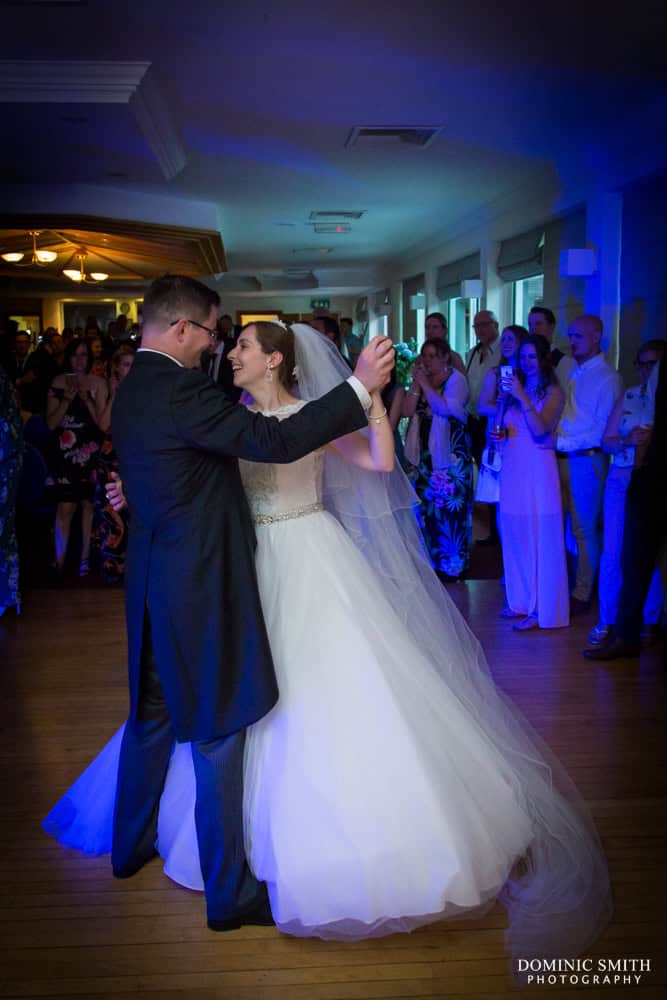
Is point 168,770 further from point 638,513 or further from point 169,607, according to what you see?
point 638,513

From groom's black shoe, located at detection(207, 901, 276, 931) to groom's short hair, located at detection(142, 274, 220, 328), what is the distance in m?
1.45

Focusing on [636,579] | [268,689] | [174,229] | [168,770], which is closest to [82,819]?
[168,770]

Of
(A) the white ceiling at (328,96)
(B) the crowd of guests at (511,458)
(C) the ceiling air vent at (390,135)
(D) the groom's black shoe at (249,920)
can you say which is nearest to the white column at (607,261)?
(A) the white ceiling at (328,96)

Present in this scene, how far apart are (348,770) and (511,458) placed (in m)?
2.86

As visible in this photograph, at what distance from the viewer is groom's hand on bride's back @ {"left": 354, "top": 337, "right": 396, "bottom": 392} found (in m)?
2.15

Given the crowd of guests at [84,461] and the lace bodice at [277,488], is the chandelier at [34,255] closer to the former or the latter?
the crowd of guests at [84,461]

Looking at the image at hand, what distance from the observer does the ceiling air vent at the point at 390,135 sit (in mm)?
6770

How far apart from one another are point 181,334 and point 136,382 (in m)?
0.16

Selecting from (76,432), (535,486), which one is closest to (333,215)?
(76,432)

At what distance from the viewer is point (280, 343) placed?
249 cm

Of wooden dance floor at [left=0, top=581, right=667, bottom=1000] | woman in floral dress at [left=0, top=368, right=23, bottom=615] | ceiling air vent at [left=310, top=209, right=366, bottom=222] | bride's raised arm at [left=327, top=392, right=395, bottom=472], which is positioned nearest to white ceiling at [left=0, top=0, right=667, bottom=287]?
ceiling air vent at [left=310, top=209, right=366, bottom=222]

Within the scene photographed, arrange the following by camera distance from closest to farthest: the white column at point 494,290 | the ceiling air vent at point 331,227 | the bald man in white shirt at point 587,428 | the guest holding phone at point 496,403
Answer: the guest holding phone at point 496,403 < the bald man in white shirt at point 587,428 < the white column at point 494,290 < the ceiling air vent at point 331,227

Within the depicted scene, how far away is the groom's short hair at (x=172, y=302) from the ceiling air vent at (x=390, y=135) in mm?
5124

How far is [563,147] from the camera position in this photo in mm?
7238
